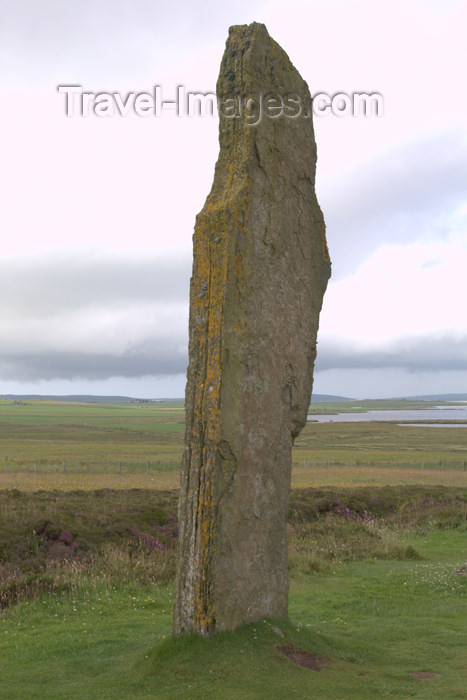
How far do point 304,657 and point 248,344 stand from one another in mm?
4086

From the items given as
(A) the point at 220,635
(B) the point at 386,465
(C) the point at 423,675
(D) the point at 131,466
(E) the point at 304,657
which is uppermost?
(A) the point at 220,635

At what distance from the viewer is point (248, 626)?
7.94 m

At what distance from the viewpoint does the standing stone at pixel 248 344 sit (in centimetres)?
775

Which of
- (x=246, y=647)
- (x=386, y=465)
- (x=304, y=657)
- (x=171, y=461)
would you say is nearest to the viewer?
(x=246, y=647)

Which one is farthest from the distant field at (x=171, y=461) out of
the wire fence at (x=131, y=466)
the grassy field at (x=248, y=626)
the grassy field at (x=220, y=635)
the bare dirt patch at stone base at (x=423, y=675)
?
the bare dirt patch at stone base at (x=423, y=675)

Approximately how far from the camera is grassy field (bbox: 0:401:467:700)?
23.5 feet

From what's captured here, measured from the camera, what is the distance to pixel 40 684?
7582 millimetres

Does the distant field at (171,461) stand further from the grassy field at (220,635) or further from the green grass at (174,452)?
the grassy field at (220,635)

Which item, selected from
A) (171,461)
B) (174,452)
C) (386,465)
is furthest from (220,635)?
(174,452)

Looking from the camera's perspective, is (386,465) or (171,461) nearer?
(386,465)

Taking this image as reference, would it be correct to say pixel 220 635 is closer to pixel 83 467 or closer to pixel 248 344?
pixel 248 344

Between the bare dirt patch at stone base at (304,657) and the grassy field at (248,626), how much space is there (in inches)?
1.2

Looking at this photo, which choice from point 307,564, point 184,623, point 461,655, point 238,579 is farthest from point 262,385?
point 307,564

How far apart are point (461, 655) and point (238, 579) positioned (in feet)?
11.0
